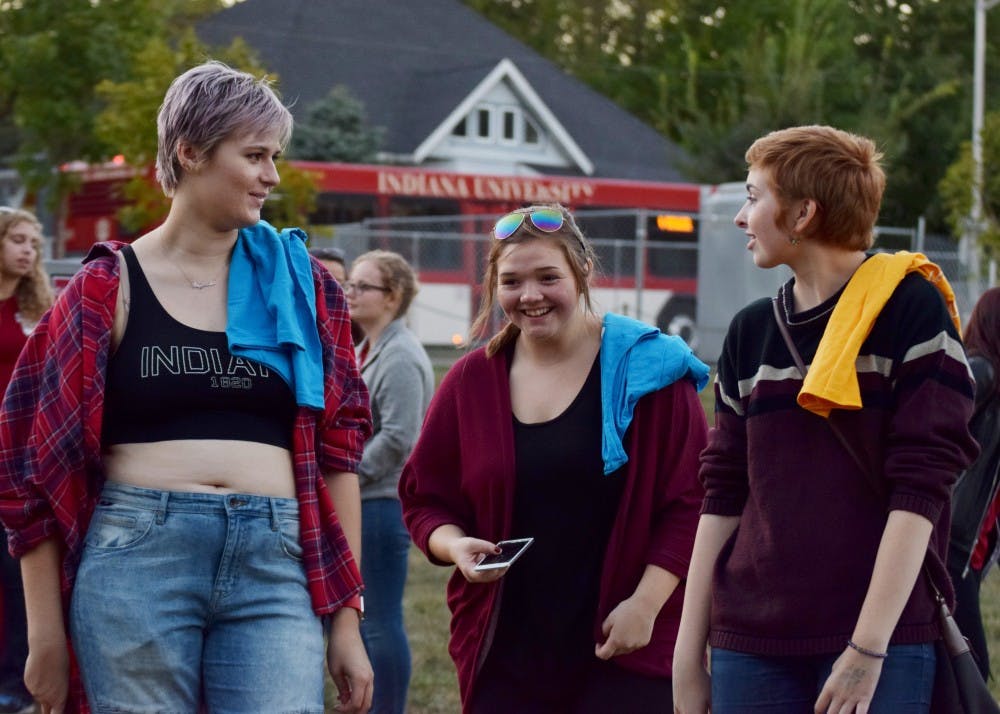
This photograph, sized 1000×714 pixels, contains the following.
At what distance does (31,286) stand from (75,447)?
150 inches

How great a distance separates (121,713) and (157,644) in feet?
0.54

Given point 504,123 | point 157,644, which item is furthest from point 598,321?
point 504,123

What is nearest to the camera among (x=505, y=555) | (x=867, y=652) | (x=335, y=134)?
(x=867, y=652)

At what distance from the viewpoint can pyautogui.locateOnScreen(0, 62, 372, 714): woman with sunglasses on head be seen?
3.25 metres

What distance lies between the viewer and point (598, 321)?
4.14 metres

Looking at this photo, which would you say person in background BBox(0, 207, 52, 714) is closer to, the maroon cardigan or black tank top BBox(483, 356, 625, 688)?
the maroon cardigan

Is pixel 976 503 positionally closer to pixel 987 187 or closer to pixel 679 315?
pixel 987 187

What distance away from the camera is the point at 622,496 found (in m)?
3.88

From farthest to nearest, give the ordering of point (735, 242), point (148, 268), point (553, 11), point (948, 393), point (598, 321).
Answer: point (553, 11)
point (735, 242)
point (598, 321)
point (148, 268)
point (948, 393)

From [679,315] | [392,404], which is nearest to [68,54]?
[679,315]

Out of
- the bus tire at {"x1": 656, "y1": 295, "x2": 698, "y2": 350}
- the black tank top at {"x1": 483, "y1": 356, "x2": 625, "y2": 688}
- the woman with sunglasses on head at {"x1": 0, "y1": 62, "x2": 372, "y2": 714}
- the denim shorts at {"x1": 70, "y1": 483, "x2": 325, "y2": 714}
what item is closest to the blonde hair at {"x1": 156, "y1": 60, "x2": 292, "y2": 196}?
the woman with sunglasses on head at {"x1": 0, "y1": 62, "x2": 372, "y2": 714}

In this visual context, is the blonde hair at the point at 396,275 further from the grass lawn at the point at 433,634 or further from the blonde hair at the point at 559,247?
the blonde hair at the point at 559,247

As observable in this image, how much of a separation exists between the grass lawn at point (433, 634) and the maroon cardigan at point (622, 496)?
302cm

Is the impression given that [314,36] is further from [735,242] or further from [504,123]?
[735,242]
